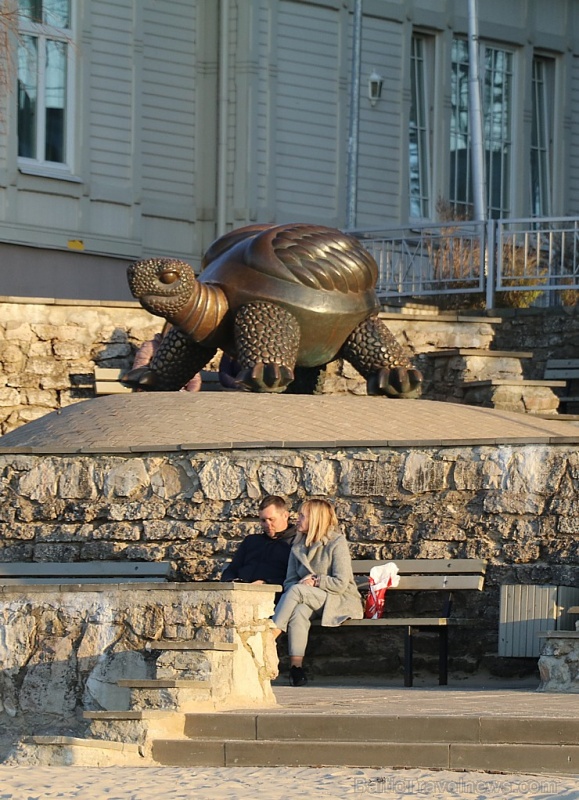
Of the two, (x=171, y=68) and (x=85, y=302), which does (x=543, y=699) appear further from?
(x=171, y=68)

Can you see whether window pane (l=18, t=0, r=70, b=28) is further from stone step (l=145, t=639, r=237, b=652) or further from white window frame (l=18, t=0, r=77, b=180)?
stone step (l=145, t=639, r=237, b=652)

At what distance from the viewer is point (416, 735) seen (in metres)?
8.17

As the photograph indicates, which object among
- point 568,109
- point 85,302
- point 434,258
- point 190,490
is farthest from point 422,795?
point 568,109

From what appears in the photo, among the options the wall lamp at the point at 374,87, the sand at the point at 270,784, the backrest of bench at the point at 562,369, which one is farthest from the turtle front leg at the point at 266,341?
the wall lamp at the point at 374,87

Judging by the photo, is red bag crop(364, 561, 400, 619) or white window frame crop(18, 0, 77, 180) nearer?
red bag crop(364, 561, 400, 619)

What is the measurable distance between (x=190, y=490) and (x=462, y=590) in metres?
1.77

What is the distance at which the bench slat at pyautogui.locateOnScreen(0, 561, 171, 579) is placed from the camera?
38.2ft

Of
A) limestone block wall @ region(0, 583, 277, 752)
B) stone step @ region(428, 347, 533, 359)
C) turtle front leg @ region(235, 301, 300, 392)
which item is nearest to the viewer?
limestone block wall @ region(0, 583, 277, 752)

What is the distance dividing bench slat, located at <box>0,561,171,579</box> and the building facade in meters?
10.4

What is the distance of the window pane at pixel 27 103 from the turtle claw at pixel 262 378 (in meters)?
9.00

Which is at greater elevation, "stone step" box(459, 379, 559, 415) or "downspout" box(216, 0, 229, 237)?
"downspout" box(216, 0, 229, 237)

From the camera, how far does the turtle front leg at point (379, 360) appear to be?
49.9 ft

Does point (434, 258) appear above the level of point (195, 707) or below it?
above

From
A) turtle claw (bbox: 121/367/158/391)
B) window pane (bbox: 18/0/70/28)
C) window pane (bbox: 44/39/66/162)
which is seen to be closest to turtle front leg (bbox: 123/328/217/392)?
turtle claw (bbox: 121/367/158/391)
